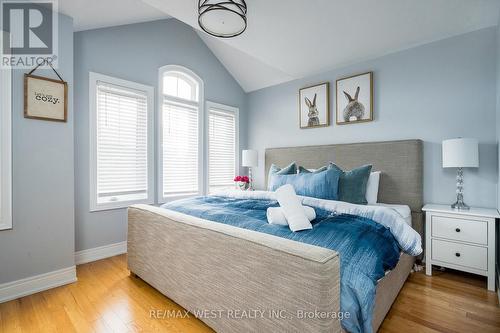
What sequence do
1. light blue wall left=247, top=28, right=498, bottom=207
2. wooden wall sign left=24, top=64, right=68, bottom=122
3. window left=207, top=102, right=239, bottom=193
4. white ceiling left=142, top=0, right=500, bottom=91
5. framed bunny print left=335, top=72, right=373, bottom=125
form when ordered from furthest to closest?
window left=207, top=102, right=239, bottom=193
framed bunny print left=335, top=72, right=373, bottom=125
light blue wall left=247, top=28, right=498, bottom=207
white ceiling left=142, top=0, right=500, bottom=91
wooden wall sign left=24, top=64, right=68, bottom=122

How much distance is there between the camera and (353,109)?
3.37 meters

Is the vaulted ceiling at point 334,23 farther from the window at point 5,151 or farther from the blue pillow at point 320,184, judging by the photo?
the blue pillow at point 320,184

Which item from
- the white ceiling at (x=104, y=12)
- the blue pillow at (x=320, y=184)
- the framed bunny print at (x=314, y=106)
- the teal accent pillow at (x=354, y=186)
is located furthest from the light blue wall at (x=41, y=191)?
the framed bunny print at (x=314, y=106)

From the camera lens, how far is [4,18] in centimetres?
207

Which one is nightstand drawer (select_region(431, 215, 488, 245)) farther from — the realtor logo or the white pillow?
the realtor logo

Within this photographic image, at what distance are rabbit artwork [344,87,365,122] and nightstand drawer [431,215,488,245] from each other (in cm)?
152

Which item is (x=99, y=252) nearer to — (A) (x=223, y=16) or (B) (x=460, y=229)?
(A) (x=223, y=16)

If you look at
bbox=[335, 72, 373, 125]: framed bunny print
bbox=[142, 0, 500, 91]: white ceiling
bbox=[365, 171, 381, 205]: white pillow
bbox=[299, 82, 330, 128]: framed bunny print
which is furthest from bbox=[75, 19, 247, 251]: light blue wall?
bbox=[365, 171, 381, 205]: white pillow

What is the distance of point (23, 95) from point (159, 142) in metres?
1.54

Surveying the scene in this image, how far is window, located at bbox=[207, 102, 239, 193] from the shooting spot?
4250mm

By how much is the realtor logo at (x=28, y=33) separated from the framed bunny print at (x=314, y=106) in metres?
3.14

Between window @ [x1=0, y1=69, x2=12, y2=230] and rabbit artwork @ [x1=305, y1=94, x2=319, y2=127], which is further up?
rabbit artwork @ [x1=305, y1=94, x2=319, y2=127]

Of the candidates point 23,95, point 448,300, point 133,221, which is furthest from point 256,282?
point 23,95

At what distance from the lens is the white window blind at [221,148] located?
4.25 meters
